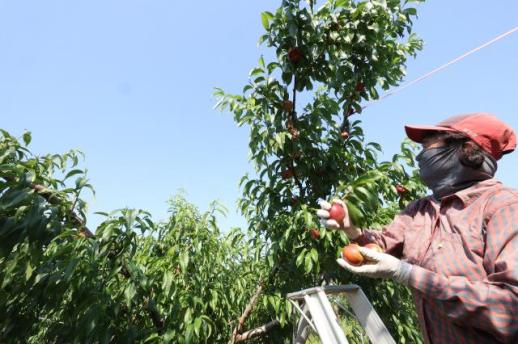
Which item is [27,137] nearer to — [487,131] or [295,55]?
[295,55]

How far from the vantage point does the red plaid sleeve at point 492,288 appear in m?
0.89

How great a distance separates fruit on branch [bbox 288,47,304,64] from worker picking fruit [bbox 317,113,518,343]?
1473 mm

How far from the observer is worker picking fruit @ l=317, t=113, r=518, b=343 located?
93 cm

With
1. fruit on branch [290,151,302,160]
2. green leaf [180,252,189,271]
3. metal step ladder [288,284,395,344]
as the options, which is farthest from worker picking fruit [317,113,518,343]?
fruit on branch [290,151,302,160]

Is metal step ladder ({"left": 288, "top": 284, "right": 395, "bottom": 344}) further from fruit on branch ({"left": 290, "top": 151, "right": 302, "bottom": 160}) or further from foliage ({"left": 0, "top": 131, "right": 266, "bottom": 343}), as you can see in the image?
fruit on branch ({"left": 290, "top": 151, "right": 302, "bottom": 160})

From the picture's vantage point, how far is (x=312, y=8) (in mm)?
2730

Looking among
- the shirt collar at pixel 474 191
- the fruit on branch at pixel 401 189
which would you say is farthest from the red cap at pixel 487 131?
the fruit on branch at pixel 401 189

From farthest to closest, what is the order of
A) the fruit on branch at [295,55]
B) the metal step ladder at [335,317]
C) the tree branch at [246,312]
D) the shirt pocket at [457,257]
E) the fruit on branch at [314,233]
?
the fruit on branch at [295,55], the tree branch at [246,312], the fruit on branch at [314,233], the metal step ladder at [335,317], the shirt pocket at [457,257]

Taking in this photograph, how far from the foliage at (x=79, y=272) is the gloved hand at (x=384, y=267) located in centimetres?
104

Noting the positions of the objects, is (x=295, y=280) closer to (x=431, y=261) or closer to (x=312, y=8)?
(x=431, y=261)

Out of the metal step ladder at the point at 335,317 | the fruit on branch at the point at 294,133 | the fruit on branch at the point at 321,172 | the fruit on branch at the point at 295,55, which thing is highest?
the fruit on branch at the point at 295,55

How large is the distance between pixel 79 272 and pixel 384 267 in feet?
4.61

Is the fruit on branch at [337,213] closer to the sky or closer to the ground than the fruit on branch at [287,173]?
closer to the ground

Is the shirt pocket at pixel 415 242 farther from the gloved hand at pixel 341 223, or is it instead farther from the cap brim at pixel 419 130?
the cap brim at pixel 419 130
